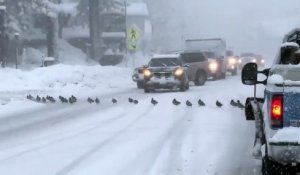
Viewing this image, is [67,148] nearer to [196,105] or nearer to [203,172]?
[203,172]

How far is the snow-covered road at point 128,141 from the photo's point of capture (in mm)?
8820

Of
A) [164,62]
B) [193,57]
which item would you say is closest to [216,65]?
[193,57]

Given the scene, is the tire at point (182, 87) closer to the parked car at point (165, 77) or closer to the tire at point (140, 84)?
the parked car at point (165, 77)

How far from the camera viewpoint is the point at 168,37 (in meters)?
103

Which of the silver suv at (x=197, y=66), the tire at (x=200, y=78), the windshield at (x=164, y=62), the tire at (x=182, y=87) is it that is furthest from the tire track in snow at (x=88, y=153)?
the tire at (x=200, y=78)

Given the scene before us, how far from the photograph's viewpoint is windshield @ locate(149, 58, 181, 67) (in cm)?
2726

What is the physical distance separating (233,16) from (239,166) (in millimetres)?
124366

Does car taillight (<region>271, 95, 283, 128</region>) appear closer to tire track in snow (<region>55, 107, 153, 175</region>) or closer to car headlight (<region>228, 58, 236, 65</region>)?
tire track in snow (<region>55, 107, 153, 175</region>)

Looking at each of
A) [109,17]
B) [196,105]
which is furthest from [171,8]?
[196,105]

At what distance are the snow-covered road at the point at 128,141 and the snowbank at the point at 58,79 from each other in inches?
443

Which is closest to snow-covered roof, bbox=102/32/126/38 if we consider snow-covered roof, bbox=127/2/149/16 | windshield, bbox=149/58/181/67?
snow-covered roof, bbox=127/2/149/16

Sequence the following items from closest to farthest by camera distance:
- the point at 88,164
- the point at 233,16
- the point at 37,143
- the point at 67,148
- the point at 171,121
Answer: the point at 88,164 < the point at 67,148 < the point at 37,143 < the point at 171,121 < the point at 233,16

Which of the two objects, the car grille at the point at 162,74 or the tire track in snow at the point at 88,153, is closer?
the tire track in snow at the point at 88,153

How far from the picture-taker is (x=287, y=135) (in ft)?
19.5
